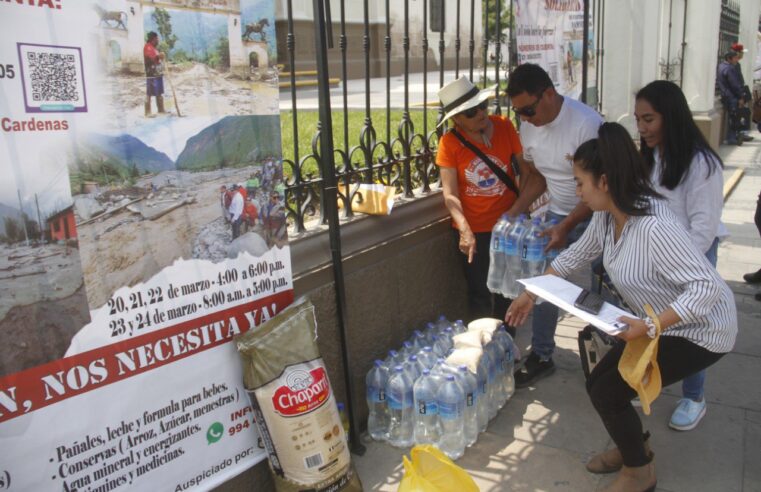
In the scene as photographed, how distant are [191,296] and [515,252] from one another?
2.20 metres

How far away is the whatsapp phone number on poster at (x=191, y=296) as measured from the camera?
245 centimetres

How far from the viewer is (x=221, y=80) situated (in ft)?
8.77

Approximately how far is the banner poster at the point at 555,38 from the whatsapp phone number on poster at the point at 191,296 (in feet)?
10.2

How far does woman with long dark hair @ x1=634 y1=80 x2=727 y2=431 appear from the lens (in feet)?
10.8

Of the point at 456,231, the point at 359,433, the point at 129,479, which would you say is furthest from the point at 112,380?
the point at 456,231

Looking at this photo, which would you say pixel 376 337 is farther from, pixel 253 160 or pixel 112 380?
Result: pixel 112 380

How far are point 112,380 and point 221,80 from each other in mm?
1216

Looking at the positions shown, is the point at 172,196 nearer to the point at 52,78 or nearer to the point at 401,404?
the point at 52,78

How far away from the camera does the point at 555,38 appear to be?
576cm

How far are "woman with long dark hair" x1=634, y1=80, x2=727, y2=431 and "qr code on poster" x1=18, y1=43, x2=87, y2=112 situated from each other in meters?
2.65

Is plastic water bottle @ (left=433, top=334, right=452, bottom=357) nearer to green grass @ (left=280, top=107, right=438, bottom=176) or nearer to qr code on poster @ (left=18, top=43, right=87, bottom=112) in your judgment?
green grass @ (left=280, top=107, right=438, bottom=176)

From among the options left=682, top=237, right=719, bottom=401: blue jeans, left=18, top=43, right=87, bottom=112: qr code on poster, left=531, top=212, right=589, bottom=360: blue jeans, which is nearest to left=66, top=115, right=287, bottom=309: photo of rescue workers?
left=18, top=43, right=87, bottom=112: qr code on poster

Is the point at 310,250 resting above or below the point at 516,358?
above

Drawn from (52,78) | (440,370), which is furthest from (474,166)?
(52,78)
